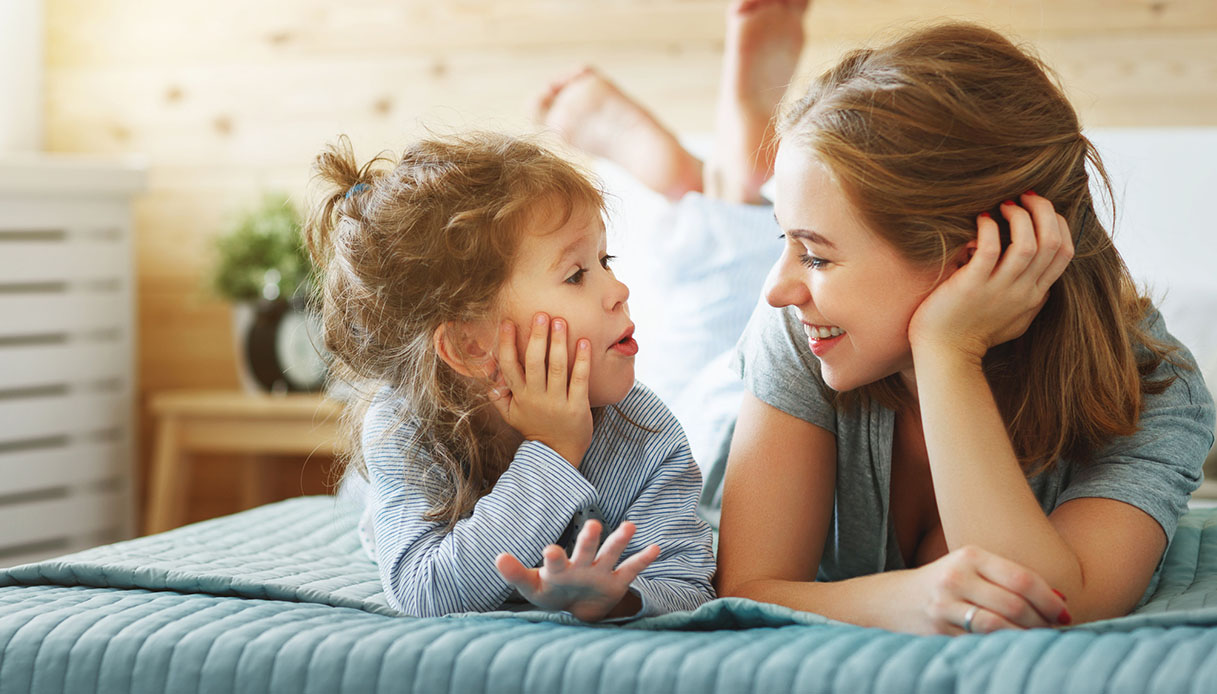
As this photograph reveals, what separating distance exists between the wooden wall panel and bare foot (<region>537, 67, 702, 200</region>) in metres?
0.31

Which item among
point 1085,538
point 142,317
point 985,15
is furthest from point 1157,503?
point 142,317

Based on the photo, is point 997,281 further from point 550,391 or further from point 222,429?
point 222,429

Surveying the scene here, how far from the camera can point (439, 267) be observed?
99cm

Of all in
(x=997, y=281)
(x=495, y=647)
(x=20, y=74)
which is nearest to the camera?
(x=495, y=647)

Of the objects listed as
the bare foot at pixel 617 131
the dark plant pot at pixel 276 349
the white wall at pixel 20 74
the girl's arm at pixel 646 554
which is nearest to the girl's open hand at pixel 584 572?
the girl's arm at pixel 646 554

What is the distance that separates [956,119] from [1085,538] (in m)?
0.33

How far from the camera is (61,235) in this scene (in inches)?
95.3

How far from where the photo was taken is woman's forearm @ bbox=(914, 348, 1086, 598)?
2.78 feet

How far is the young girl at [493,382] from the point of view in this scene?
0.91m

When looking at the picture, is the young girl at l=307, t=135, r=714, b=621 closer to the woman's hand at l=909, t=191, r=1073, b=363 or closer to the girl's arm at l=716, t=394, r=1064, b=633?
the girl's arm at l=716, t=394, r=1064, b=633

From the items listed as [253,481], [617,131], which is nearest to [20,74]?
[253,481]

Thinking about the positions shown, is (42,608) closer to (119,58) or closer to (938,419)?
(938,419)

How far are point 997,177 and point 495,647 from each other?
509 mm

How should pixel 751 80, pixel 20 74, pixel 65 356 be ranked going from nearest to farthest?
pixel 751 80 → pixel 65 356 → pixel 20 74
